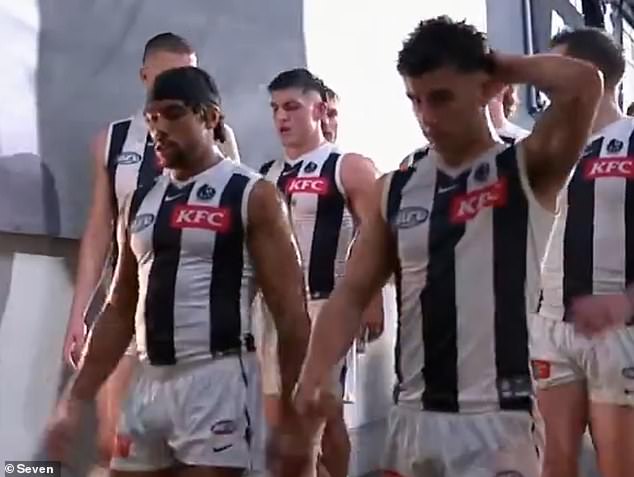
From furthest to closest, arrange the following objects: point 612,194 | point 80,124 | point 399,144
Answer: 1. point 399,144
2. point 80,124
3. point 612,194

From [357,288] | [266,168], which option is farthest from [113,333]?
[266,168]

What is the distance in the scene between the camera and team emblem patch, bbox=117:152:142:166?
12.8ft

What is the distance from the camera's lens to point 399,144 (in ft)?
22.1

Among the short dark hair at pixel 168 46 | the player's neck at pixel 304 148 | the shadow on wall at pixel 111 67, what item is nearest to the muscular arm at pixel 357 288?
the short dark hair at pixel 168 46

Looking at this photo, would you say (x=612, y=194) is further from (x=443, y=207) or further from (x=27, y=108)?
(x=27, y=108)

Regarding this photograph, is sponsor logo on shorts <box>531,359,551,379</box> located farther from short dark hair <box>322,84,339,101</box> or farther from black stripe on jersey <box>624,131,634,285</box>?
short dark hair <box>322,84,339,101</box>

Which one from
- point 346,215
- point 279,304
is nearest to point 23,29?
point 346,215

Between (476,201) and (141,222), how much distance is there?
0.90m

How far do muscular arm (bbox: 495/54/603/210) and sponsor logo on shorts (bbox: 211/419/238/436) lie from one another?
34.9 inches

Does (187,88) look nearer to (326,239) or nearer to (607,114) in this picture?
(607,114)

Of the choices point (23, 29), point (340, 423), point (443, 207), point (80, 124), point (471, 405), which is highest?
point (23, 29)

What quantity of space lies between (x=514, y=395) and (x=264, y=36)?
10.1 ft

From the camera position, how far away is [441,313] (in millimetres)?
2486

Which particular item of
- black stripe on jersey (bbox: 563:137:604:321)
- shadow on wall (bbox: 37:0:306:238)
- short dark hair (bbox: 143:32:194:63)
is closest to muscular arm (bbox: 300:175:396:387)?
black stripe on jersey (bbox: 563:137:604:321)
